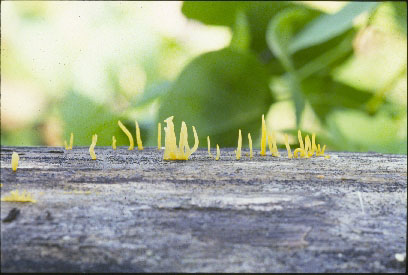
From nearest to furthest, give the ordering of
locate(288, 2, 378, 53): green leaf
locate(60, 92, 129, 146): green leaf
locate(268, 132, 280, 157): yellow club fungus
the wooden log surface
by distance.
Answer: the wooden log surface
locate(268, 132, 280, 157): yellow club fungus
locate(288, 2, 378, 53): green leaf
locate(60, 92, 129, 146): green leaf

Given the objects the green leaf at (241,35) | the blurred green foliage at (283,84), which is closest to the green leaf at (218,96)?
the blurred green foliage at (283,84)

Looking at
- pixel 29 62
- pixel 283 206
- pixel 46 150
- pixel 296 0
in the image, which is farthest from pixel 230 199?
pixel 29 62

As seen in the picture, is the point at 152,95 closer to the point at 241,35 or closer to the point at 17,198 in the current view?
the point at 241,35

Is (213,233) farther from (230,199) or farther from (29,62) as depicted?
(29,62)

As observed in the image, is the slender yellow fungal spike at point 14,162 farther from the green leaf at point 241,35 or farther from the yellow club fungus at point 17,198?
the green leaf at point 241,35

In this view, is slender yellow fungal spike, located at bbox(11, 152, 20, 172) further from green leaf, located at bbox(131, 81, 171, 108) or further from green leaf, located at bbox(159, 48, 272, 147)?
green leaf, located at bbox(131, 81, 171, 108)

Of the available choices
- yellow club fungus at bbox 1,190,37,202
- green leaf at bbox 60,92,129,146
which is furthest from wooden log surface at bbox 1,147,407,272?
green leaf at bbox 60,92,129,146

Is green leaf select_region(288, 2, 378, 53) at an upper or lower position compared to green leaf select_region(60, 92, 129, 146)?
upper
